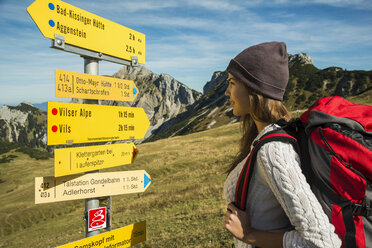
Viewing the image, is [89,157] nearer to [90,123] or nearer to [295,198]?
[90,123]

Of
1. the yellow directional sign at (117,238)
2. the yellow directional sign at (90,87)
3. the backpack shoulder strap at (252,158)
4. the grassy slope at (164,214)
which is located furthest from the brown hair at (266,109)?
the grassy slope at (164,214)

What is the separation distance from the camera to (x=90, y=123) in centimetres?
389

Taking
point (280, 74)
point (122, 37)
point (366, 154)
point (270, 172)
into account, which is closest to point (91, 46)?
point (122, 37)

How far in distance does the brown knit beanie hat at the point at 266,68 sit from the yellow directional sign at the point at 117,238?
9.95 feet

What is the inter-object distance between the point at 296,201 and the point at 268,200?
13.0 inches

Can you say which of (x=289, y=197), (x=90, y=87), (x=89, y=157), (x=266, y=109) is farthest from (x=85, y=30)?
(x=289, y=197)

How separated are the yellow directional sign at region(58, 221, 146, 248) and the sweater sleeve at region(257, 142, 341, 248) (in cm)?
278

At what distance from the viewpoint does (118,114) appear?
430 cm

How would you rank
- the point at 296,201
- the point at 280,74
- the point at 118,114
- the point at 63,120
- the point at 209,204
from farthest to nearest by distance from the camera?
the point at 209,204 < the point at 118,114 < the point at 63,120 < the point at 280,74 < the point at 296,201

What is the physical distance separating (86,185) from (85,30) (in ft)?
7.67

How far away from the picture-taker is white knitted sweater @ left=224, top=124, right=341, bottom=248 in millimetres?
1786

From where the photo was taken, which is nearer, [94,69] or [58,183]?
[58,183]

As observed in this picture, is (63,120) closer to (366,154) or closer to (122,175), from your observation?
(122,175)

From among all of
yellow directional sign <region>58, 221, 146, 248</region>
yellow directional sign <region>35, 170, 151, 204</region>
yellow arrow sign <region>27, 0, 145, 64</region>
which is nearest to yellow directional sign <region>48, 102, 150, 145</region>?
yellow directional sign <region>35, 170, 151, 204</region>
